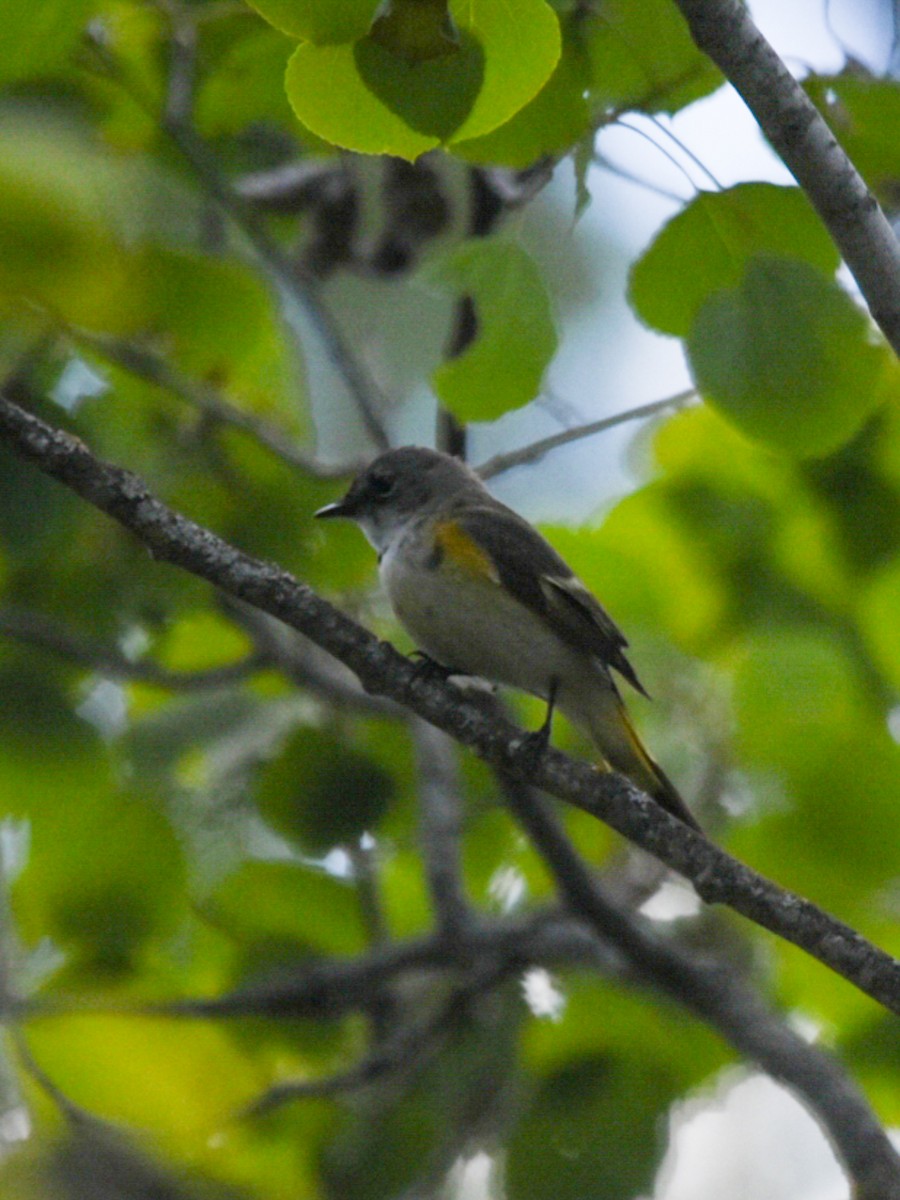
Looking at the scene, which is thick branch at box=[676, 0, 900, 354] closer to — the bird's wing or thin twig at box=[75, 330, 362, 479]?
the bird's wing

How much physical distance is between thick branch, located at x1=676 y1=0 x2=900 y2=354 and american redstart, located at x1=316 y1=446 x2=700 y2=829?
1.78 m

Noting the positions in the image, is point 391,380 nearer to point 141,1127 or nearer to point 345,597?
point 345,597

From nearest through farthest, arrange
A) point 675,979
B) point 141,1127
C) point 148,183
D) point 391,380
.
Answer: point 141,1127 → point 148,183 → point 675,979 → point 391,380

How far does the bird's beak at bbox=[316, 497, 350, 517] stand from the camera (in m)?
4.22

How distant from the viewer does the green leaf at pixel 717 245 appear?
2676 mm

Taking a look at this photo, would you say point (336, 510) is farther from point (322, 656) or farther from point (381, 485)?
point (322, 656)

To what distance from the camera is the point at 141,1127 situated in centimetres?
281

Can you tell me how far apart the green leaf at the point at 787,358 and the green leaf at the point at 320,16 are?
2.87 feet

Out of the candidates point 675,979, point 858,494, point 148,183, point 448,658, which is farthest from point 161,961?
point 858,494

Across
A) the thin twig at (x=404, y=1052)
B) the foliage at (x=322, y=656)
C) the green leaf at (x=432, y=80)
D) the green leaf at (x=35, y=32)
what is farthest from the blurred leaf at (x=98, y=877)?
the green leaf at (x=432, y=80)

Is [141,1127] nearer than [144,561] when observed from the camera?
Yes

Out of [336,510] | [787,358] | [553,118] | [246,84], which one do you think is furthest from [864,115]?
[336,510]

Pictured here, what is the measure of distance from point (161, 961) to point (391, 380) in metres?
2.17

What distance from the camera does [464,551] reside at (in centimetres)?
420
